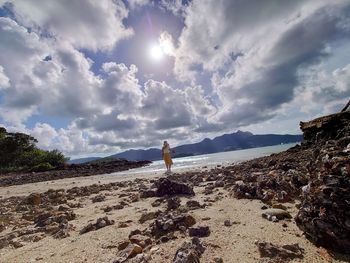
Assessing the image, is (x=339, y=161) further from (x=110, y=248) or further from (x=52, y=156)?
(x=52, y=156)

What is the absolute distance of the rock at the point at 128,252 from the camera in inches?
155

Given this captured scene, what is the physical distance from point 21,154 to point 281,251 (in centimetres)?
6287

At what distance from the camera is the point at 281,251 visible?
140 inches

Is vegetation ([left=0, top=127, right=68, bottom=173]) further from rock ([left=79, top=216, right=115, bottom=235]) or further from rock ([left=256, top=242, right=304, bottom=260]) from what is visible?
rock ([left=256, top=242, right=304, bottom=260])

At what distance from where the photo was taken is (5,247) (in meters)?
5.32

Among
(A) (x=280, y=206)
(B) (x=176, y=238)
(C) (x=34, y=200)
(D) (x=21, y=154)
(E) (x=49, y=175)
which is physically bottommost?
(B) (x=176, y=238)

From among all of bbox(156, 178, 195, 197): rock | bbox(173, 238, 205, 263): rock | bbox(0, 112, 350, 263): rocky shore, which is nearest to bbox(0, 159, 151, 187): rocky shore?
bbox(156, 178, 195, 197): rock

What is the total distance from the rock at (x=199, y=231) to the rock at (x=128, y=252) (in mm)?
985

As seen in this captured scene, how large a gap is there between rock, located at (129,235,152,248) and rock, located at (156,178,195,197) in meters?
4.41

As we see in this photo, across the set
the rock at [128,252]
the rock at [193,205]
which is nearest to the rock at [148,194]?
the rock at [193,205]

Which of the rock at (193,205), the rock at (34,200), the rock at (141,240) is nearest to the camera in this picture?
the rock at (141,240)

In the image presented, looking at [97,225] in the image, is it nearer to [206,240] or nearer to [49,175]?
[206,240]

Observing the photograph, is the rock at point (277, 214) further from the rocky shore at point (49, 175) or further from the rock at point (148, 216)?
the rocky shore at point (49, 175)

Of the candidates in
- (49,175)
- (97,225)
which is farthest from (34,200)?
(49,175)
